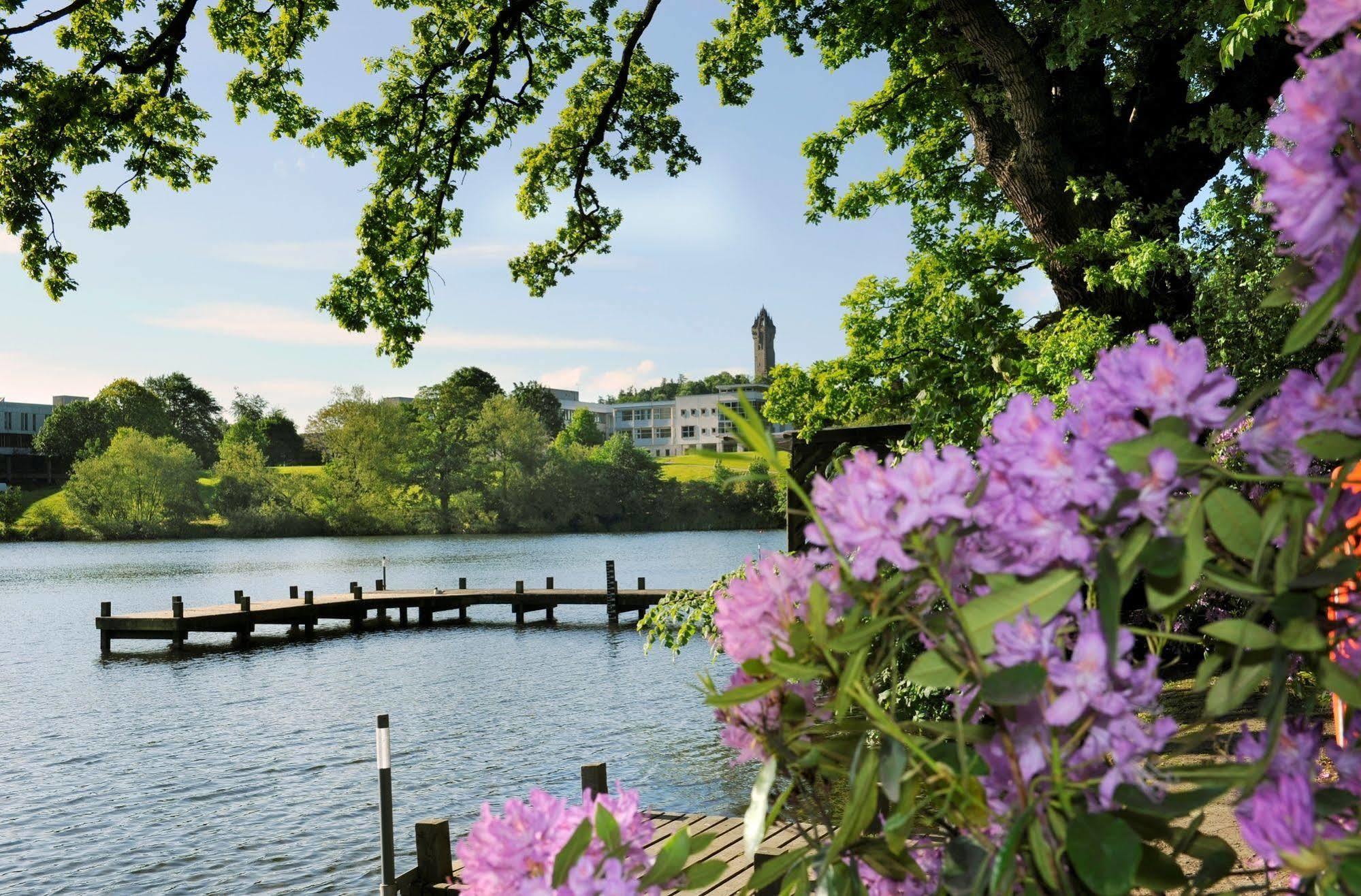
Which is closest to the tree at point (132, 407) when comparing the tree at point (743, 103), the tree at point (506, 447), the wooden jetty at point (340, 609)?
the tree at point (506, 447)

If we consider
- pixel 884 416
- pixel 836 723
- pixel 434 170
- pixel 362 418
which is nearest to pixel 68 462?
pixel 362 418

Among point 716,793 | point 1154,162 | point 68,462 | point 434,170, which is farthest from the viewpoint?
point 68,462

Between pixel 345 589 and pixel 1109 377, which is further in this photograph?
pixel 345 589

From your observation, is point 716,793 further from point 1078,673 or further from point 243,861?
point 1078,673

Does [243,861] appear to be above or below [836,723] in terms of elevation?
below

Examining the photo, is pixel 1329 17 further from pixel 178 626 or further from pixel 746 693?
pixel 178 626

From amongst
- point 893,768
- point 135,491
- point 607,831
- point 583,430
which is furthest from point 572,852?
point 583,430

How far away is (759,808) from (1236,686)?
14.5 inches

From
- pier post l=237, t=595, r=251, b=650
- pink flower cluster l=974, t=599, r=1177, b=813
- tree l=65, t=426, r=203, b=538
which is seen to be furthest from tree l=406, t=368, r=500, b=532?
pink flower cluster l=974, t=599, r=1177, b=813

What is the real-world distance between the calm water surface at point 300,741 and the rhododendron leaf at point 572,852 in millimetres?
4380

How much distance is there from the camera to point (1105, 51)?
10.4 metres

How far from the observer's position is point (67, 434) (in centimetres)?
8094

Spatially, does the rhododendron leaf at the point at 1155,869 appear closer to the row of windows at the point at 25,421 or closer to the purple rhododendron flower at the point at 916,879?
the purple rhododendron flower at the point at 916,879

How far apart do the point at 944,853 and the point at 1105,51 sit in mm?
10981
